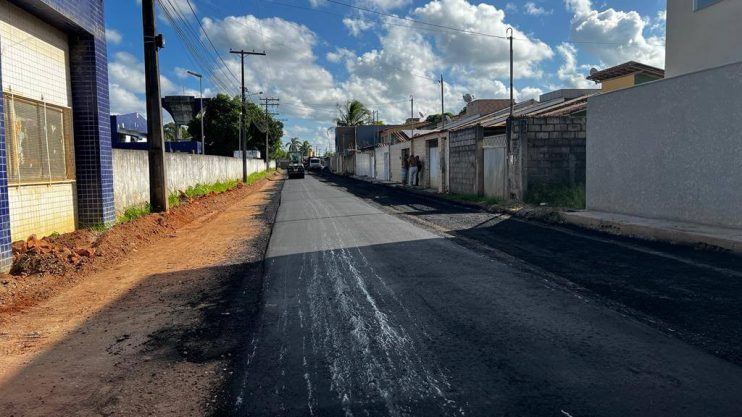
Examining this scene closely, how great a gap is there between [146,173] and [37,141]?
6.44 meters

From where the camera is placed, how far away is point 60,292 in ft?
23.1

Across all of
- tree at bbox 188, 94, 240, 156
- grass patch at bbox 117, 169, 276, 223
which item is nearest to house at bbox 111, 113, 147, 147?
tree at bbox 188, 94, 240, 156

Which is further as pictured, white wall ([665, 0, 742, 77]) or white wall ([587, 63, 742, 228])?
white wall ([665, 0, 742, 77])

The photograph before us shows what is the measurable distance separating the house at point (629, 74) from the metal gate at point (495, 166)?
8.92 m

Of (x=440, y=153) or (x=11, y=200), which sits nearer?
(x=11, y=200)

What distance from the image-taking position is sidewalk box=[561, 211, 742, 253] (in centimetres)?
894

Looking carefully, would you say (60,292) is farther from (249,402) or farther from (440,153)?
(440,153)

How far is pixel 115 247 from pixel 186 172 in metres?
13.5

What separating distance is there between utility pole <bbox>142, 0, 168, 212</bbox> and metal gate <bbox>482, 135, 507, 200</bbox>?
433 inches

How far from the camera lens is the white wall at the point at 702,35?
44.6 ft

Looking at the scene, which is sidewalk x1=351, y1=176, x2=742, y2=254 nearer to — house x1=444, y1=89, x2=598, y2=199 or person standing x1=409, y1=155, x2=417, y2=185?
house x1=444, y1=89, x2=598, y2=199

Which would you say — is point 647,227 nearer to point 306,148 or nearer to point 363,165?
point 363,165

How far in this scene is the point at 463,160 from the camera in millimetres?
22891

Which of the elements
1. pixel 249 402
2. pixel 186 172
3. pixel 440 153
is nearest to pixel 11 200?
pixel 249 402
